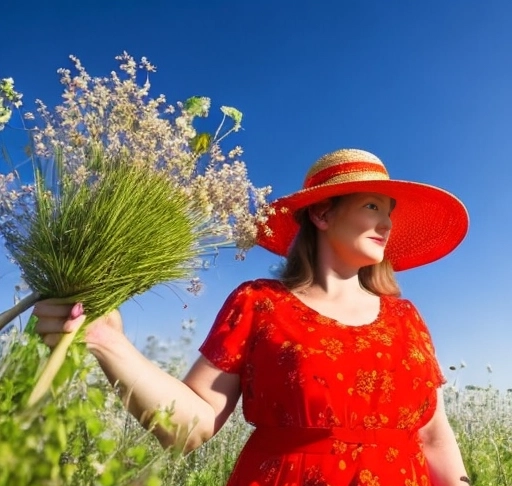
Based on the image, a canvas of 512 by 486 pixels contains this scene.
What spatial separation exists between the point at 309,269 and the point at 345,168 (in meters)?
0.41

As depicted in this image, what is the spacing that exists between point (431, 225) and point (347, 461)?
1293 mm

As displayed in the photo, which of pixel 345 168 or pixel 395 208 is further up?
pixel 395 208

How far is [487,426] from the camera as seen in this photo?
5512mm

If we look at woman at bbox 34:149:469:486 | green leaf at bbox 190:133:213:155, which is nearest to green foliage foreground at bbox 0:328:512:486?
woman at bbox 34:149:469:486

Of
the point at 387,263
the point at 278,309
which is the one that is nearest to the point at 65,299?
the point at 278,309

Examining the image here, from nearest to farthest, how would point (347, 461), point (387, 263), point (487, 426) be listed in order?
point (347, 461), point (387, 263), point (487, 426)

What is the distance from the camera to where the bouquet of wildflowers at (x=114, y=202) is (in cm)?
166

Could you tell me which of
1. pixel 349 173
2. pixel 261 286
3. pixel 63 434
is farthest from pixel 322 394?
pixel 63 434

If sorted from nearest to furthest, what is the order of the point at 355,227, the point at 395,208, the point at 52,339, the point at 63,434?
1. the point at 63,434
2. the point at 52,339
3. the point at 355,227
4. the point at 395,208

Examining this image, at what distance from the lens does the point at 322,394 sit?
7.40 ft

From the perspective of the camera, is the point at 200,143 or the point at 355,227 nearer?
the point at 200,143

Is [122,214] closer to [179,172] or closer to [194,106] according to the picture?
[179,172]

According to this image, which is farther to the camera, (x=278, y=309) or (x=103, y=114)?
(x=278, y=309)

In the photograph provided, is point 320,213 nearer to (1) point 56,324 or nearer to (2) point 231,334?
(2) point 231,334
